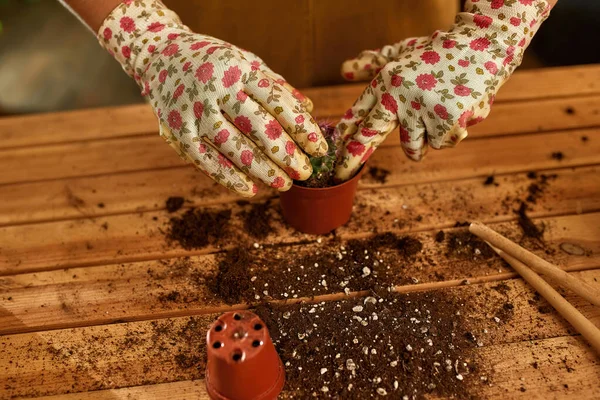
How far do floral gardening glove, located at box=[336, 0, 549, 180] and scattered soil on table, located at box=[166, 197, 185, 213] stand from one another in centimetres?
39

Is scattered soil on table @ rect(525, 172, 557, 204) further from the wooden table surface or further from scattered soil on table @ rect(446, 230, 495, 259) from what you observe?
scattered soil on table @ rect(446, 230, 495, 259)

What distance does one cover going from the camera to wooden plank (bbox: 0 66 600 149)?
132 cm

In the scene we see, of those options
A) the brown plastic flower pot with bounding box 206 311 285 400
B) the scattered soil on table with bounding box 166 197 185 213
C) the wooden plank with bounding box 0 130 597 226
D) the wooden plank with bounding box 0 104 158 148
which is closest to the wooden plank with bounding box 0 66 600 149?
the wooden plank with bounding box 0 104 158 148

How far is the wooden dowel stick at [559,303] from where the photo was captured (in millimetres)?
892

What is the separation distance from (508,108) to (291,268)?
2.38ft

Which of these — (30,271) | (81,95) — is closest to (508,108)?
(30,271)

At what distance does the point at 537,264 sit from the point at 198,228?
68 centimetres

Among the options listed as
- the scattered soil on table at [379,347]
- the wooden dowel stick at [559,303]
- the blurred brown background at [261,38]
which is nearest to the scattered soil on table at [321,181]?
the scattered soil on table at [379,347]

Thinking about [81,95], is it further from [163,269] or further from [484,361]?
[484,361]

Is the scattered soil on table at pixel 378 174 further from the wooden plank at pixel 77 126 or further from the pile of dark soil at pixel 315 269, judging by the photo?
the wooden plank at pixel 77 126

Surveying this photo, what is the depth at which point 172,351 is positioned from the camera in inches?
36.6

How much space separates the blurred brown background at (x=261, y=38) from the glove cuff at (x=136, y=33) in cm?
26

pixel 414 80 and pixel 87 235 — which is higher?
pixel 414 80

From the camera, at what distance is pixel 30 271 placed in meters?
→ 1.08
